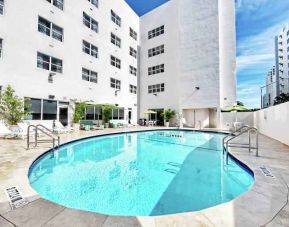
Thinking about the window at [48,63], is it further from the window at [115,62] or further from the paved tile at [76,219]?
the paved tile at [76,219]

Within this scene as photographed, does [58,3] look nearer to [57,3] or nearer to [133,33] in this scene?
[57,3]

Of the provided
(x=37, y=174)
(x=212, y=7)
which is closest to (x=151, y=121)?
(x=212, y=7)

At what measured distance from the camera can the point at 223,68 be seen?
19469 millimetres

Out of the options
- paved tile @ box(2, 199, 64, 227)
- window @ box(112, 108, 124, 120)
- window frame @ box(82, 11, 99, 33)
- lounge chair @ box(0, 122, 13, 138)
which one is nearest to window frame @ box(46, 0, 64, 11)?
window frame @ box(82, 11, 99, 33)

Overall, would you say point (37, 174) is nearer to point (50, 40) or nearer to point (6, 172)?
point (6, 172)

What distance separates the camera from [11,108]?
391 inches

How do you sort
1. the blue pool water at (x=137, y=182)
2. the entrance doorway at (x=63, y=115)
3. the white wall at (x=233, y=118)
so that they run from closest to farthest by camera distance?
1. the blue pool water at (x=137, y=182)
2. the entrance doorway at (x=63, y=115)
3. the white wall at (x=233, y=118)

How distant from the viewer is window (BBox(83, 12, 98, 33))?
15.9m

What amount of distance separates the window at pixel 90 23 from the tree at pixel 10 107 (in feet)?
31.7

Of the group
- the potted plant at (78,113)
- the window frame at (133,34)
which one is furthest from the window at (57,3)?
the window frame at (133,34)

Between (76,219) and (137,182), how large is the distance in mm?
2554

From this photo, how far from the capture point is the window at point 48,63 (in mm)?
12127

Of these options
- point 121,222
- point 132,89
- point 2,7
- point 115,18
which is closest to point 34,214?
point 121,222

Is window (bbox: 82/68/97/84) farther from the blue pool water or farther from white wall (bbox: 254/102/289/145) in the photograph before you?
white wall (bbox: 254/102/289/145)
